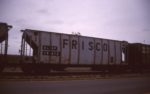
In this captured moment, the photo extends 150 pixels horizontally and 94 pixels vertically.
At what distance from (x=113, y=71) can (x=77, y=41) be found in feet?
25.4

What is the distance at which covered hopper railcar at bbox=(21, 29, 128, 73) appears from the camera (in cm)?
1880

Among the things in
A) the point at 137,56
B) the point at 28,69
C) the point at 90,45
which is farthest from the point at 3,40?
the point at 137,56

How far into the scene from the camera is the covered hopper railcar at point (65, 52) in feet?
61.7

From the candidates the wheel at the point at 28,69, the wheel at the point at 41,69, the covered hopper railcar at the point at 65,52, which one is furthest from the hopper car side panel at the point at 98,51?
the wheel at the point at 28,69

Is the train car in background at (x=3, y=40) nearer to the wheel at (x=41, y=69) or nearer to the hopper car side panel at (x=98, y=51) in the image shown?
the wheel at (x=41, y=69)

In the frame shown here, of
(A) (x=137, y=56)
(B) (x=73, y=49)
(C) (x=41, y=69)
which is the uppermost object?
(B) (x=73, y=49)

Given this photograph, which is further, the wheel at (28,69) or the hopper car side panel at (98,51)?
the hopper car side panel at (98,51)

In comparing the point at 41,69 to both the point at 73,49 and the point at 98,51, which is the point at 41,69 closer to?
the point at 73,49

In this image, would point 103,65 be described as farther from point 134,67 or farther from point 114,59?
point 134,67

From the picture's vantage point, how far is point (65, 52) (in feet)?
67.6

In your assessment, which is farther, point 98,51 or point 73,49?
point 98,51

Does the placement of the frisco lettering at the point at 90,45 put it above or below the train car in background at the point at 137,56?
above

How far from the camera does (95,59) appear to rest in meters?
23.4

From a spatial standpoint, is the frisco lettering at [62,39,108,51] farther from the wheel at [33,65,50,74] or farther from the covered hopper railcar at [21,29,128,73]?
the wheel at [33,65,50,74]
